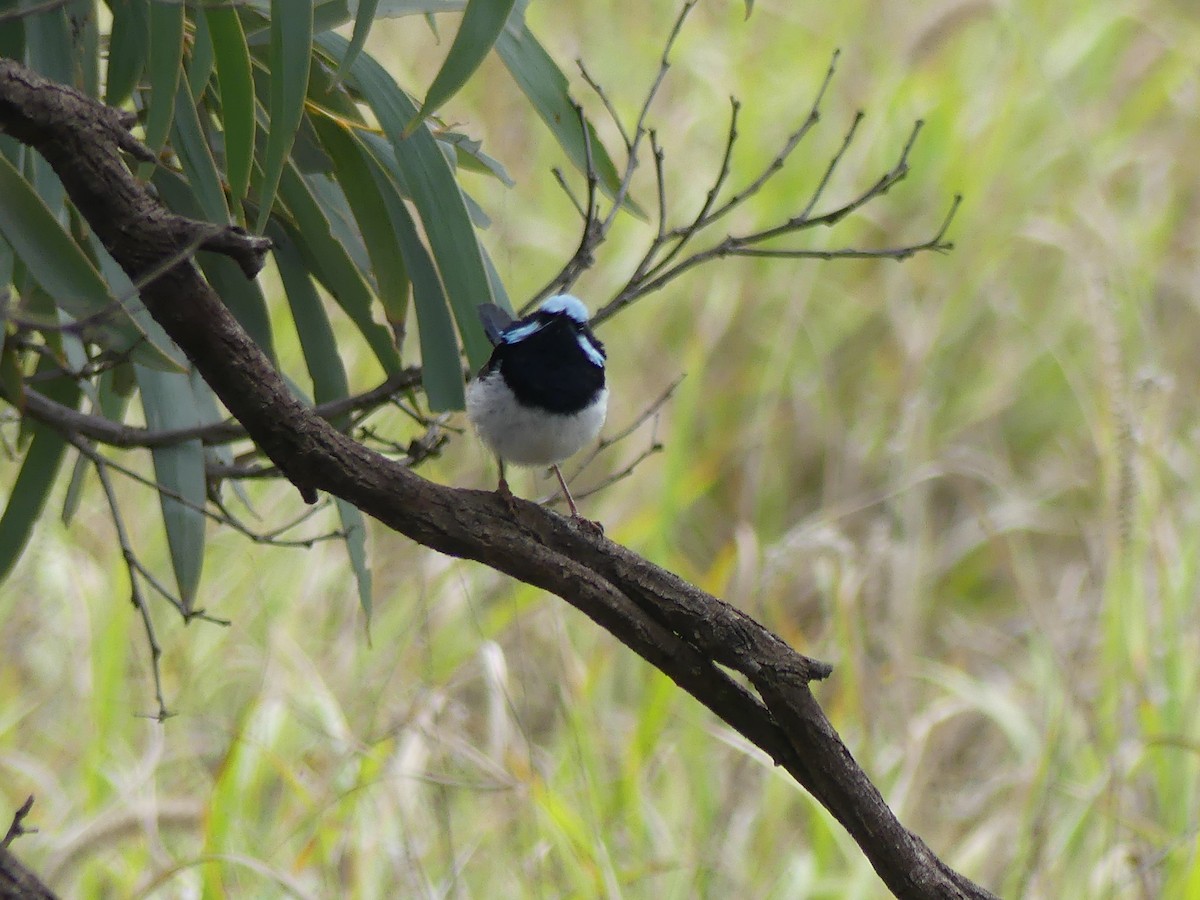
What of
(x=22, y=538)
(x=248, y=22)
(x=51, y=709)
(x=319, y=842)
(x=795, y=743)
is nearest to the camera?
(x=795, y=743)

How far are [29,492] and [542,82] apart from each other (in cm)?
103

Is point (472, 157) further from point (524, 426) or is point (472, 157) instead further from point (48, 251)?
point (48, 251)

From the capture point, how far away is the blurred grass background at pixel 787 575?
10.5 ft

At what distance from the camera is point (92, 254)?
78.8 inches

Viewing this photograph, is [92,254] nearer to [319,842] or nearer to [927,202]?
[319,842]

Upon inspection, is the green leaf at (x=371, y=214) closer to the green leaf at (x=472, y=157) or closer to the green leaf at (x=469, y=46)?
the green leaf at (x=472, y=157)

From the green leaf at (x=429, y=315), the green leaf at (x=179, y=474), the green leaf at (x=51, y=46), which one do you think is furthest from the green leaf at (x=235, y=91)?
the green leaf at (x=179, y=474)

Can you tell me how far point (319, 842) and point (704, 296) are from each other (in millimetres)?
3108

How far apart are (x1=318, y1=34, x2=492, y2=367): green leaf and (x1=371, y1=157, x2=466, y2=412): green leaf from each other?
4cm

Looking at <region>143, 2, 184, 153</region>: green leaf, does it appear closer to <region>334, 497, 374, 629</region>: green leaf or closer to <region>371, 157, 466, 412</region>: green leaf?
<region>371, 157, 466, 412</region>: green leaf

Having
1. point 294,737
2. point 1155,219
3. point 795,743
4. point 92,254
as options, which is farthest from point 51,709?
point 1155,219

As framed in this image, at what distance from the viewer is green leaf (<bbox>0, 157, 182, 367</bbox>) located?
159 centimetres

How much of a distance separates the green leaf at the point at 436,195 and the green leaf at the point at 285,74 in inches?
10.1

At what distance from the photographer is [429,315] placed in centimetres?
203
